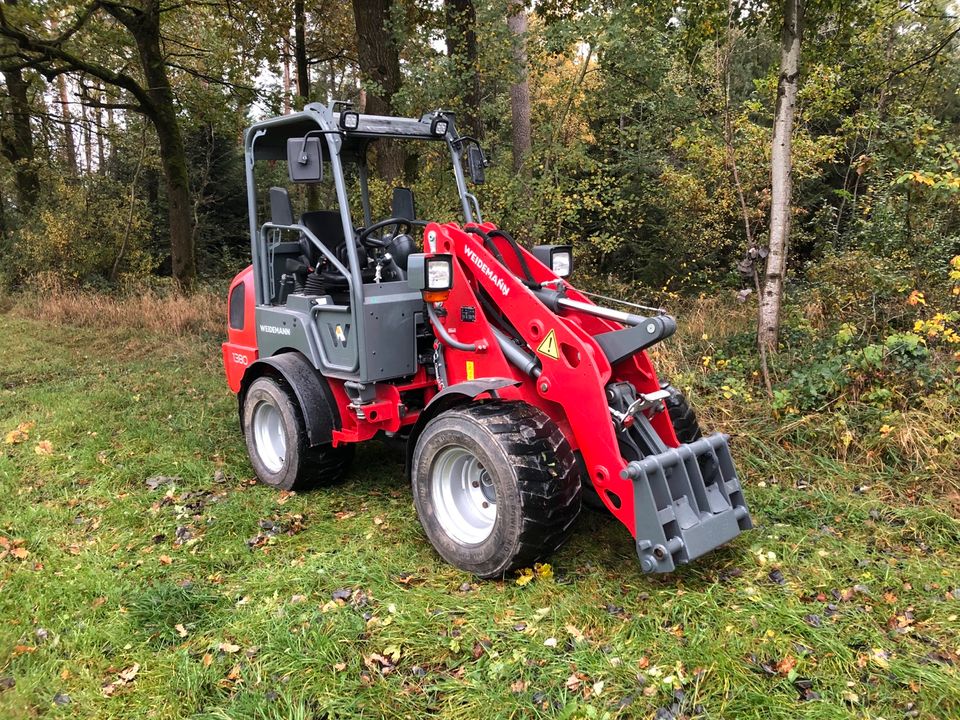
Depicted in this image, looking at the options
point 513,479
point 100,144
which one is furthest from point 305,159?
point 100,144

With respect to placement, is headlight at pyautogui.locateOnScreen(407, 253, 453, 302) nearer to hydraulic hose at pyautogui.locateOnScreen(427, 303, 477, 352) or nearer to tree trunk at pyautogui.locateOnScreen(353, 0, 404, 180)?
hydraulic hose at pyautogui.locateOnScreen(427, 303, 477, 352)

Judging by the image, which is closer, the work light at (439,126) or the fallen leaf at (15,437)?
the work light at (439,126)

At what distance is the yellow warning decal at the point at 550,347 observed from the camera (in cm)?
365

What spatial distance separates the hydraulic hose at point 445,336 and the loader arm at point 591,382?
0.01 meters

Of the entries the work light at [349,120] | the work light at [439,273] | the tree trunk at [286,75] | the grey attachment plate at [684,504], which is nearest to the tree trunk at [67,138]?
the tree trunk at [286,75]

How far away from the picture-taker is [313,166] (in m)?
4.11

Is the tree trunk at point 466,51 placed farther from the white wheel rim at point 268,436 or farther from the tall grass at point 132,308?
the tall grass at point 132,308

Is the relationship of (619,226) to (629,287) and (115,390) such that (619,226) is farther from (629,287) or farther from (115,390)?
(115,390)

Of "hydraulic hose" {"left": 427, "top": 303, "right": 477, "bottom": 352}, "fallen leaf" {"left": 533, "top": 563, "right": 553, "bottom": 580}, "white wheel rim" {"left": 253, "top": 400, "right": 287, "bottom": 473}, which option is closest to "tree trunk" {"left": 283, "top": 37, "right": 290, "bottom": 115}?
"white wheel rim" {"left": 253, "top": 400, "right": 287, "bottom": 473}

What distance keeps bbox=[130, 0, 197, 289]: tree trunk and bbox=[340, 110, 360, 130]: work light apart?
10306 millimetres

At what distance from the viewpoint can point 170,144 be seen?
13570mm

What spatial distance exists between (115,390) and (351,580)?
16.8 ft

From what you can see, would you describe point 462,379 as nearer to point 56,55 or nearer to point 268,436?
point 268,436

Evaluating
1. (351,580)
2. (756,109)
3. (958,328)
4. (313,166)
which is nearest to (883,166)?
(756,109)
